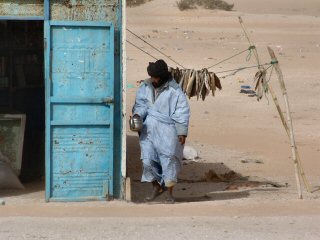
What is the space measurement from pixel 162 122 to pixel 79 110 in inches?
37.4

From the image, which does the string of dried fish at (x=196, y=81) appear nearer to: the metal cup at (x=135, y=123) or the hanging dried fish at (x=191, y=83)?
the hanging dried fish at (x=191, y=83)

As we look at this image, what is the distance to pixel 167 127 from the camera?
9.38m

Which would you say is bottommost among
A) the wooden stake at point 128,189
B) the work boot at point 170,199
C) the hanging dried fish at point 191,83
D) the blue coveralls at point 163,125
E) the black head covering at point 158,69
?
the work boot at point 170,199

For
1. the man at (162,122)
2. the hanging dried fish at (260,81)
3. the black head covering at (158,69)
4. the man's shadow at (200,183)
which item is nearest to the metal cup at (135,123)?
the man at (162,122)

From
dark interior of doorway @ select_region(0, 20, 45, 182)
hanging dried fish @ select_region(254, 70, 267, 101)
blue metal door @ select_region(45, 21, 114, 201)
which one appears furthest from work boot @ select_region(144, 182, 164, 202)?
dark interior of doorway @ select_region(0, 20, 45, 182)

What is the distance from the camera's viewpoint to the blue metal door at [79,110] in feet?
30.5

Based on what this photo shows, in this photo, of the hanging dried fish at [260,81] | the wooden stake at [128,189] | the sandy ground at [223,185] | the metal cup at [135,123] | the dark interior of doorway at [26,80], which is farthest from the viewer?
the dark interior of doorway at [26,80]

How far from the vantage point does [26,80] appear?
12680 mm

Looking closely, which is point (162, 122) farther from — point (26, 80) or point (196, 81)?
point (26, 80)

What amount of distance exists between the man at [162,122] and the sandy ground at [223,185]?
0.46 metres

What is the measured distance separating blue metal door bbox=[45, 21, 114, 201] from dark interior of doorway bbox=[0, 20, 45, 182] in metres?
2.49

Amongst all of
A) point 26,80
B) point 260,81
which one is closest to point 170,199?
point 260,81

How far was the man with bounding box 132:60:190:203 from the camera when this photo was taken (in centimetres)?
934

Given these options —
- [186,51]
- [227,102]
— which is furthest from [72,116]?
[186,51]
